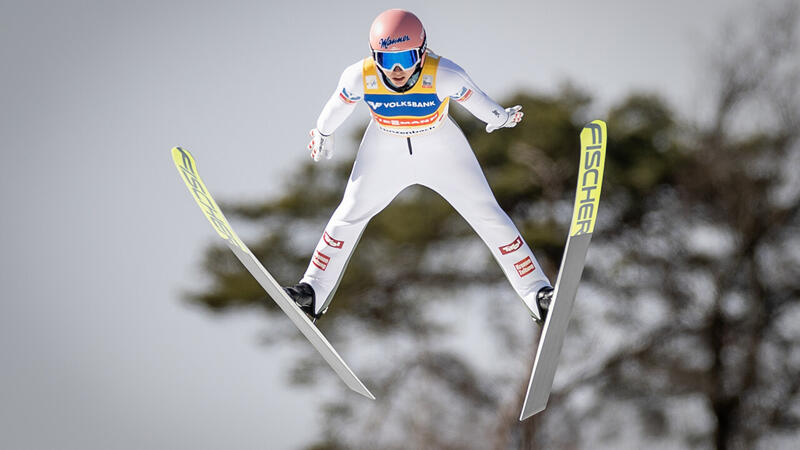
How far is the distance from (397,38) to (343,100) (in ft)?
1.76

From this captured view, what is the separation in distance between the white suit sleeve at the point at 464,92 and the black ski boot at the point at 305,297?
123cm

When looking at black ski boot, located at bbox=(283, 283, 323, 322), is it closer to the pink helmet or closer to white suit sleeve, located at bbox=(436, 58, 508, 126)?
white suit sleeve, located at bbox=(436, 58, 508, 126)

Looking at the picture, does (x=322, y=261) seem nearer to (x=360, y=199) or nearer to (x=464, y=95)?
(x=360, y=199)

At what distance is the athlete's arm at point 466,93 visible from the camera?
14.3 ft

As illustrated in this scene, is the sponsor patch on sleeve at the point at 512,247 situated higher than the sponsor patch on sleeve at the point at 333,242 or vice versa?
the sponsor patch on sleeve at the point at 333,242

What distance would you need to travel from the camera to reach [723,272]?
51.2ft

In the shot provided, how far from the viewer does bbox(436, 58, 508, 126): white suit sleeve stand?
4.35 metres

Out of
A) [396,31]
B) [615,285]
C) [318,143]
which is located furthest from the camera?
[615,285]

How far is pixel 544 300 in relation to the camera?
4691 millimetres

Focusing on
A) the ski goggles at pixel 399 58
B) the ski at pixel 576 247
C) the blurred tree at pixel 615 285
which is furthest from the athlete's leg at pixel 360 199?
the blurred tree at pixel 615 285

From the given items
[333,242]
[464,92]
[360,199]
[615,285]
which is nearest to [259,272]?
[333,242]

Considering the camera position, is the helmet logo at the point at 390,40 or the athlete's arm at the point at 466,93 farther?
the athlete's arm at the point at 466,93

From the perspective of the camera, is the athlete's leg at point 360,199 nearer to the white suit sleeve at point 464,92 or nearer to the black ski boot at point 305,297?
the black ski boot at point 305,297

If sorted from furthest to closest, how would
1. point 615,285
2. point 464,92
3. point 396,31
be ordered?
1. point 615,285
2. point 464,92
3. point 396,31
